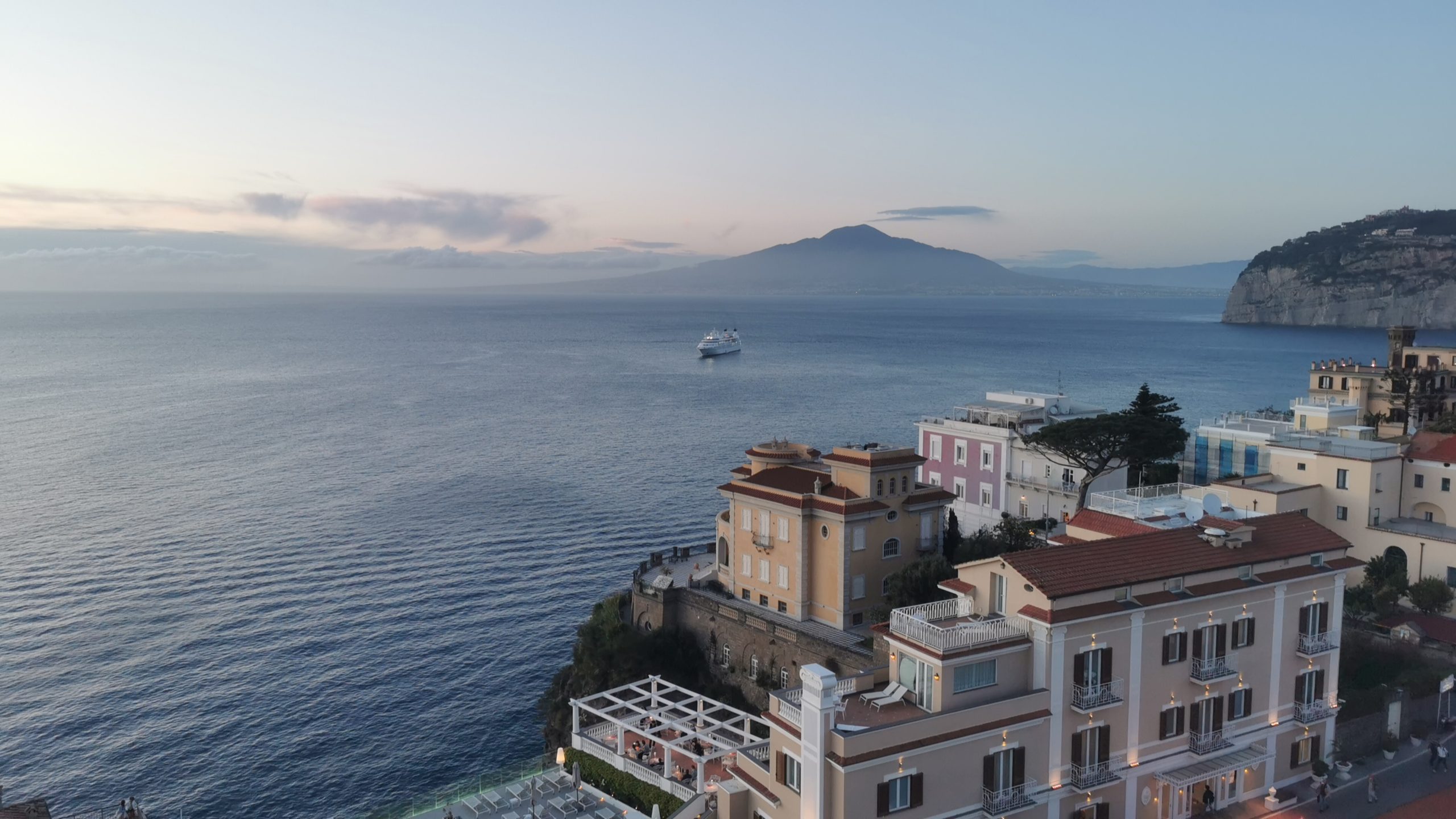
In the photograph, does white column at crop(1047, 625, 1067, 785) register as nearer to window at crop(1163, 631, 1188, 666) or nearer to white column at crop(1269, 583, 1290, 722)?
window at crop(1163, 631, 1188, 666)

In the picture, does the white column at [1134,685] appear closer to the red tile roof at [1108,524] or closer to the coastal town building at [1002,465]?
the red tile roof at [1108,524]

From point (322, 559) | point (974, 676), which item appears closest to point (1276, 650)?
point (974, 676)

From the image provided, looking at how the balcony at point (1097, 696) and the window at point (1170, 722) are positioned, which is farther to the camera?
the window at point (1170, 722)

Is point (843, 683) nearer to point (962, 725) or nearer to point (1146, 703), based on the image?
point (962, 725)

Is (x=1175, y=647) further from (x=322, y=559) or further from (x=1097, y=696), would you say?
(x=322, y=559)

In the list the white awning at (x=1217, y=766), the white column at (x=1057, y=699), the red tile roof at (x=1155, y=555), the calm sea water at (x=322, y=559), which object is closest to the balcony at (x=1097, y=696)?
the white column at (x=1057, y=699)
